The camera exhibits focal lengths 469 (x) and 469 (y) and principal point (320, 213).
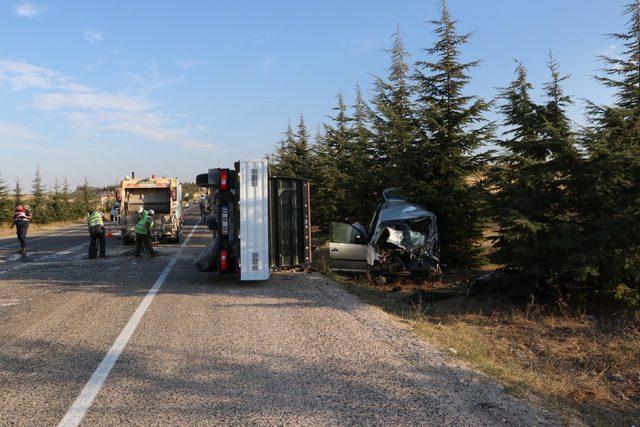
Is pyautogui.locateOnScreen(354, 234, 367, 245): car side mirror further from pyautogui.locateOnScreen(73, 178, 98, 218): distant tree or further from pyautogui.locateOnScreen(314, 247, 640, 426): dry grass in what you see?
pyautogui.locateOnScreen(73, 178, 98, 218): distant tree

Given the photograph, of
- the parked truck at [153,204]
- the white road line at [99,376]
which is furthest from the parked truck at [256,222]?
the parked truck at [153,204]

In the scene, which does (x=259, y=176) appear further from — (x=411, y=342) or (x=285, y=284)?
(x=411, y=342)

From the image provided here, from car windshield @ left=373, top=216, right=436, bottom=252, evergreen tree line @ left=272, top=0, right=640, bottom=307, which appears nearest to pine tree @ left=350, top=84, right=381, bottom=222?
evergreen tree line @ left=272, top=0, right=640, bottom=307

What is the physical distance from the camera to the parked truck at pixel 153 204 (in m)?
20.2

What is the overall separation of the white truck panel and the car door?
2.48m

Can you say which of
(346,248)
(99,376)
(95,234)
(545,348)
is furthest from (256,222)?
(95,234)

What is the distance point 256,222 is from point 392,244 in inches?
135

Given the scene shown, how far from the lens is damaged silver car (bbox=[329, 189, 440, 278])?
11.2 m

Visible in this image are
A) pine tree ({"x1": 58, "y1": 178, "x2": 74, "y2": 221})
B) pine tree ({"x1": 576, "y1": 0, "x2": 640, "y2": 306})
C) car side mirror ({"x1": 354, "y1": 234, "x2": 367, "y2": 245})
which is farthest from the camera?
pine tree ({"x1": 58, "y1": 178, "x2": 74, "y2": 221})

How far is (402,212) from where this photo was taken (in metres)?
11.4

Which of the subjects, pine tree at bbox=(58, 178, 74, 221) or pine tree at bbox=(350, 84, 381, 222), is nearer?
pine tree at bbox=(350, 84, 381, 222)

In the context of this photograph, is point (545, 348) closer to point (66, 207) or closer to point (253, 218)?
point (253, 218)

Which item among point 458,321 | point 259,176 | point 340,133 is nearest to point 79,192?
point 340,133

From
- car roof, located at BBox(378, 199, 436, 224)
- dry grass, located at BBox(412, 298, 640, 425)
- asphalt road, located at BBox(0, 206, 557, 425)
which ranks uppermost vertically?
car roof, located at BBox(378, 199, 436, 224)
